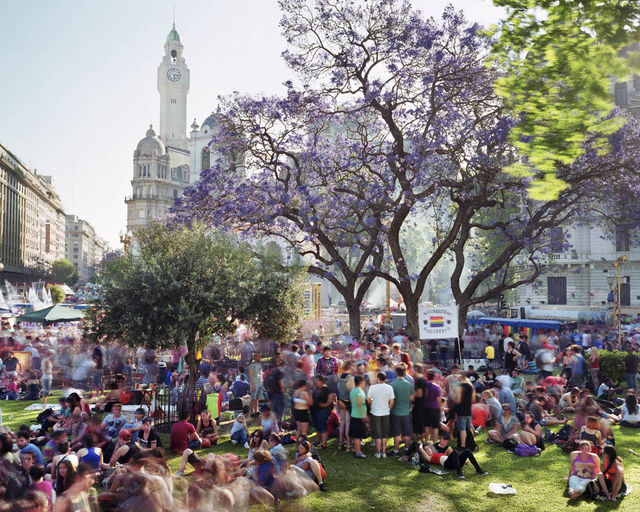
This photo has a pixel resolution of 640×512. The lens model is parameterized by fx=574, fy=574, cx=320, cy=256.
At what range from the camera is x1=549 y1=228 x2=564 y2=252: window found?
2345 centimetres

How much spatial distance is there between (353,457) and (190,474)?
117 inches

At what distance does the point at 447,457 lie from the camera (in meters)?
9.70

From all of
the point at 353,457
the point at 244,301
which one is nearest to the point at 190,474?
the point at 353,457

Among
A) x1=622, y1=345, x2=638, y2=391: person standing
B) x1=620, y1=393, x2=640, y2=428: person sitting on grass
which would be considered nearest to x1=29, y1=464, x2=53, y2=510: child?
x1=620, y1=393, x2=640, y2=428: person sitting on grass

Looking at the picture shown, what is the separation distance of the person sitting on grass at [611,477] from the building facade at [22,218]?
8940 centimetres

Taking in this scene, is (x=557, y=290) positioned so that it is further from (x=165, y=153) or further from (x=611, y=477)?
(x=165, y=153)

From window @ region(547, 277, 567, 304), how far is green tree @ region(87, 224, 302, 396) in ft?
131

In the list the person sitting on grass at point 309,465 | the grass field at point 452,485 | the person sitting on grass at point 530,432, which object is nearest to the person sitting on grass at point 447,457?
the grass field at point 452,485

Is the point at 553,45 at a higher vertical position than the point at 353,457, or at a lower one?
higher

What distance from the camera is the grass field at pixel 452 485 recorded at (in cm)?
810

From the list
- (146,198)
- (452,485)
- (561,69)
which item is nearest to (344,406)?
(452,485)

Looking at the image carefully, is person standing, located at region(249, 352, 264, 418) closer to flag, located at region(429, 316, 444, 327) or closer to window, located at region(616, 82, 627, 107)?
flag, located at region(429, 316, 444, 327)

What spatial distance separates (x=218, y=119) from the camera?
20812mm

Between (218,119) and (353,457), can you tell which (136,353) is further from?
(353,457)
